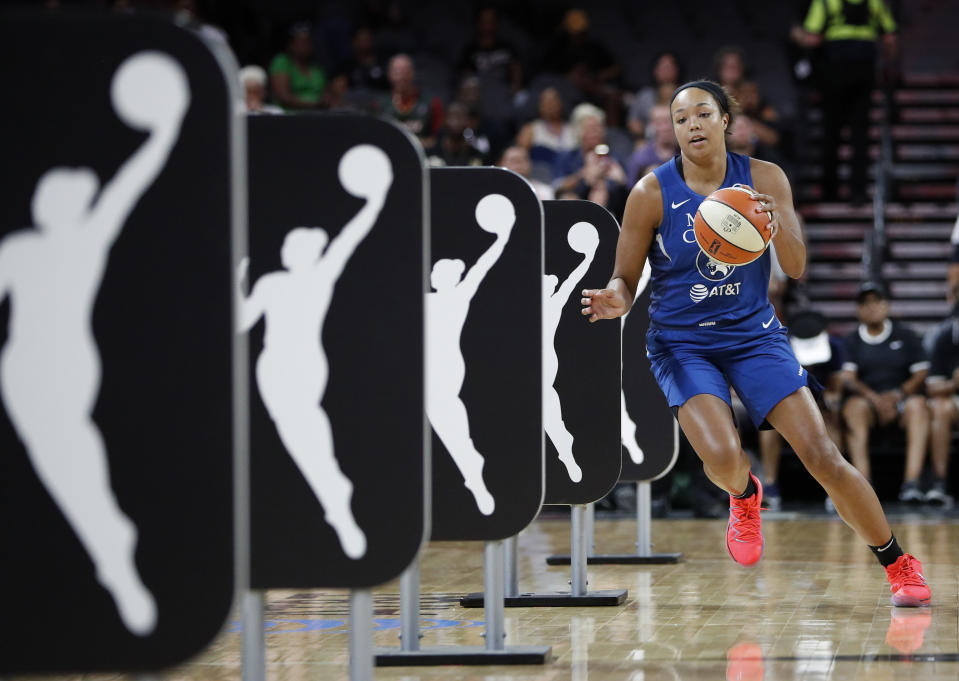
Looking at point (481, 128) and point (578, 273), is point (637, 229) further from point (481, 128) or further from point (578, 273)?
point (481, 128)

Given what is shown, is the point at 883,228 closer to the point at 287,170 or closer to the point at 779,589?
the point at 779,589

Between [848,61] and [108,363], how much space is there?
1089 centimetres

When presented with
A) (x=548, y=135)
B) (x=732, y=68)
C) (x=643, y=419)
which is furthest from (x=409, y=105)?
(x=643, y=419)

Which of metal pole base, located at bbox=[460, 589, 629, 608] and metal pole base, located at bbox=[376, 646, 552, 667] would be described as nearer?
metal pole base, located at bbox=[376, 646, 552, 667]

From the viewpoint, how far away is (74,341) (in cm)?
246

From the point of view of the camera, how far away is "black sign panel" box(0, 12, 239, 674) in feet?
8.00

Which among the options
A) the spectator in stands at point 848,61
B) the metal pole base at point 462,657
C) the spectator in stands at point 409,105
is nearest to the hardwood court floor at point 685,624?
the metal pole base at point 462,657

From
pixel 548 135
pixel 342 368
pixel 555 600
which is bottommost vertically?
pixel 555 600

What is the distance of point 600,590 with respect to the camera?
6004mm

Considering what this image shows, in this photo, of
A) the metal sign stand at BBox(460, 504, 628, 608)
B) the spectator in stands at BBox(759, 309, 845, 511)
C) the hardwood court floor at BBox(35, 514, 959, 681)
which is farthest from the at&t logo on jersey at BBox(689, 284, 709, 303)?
the spectator in stands at BBox(759, 309, 845, 511)

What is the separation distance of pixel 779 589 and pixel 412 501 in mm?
3081

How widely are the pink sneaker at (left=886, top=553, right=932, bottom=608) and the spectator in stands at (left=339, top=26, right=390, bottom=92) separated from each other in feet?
29.3

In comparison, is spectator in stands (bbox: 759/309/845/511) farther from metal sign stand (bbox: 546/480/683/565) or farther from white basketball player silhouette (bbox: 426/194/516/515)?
white basketball player silhouette (bbox: 426/194/516/515)

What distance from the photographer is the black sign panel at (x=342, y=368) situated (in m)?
3.26
